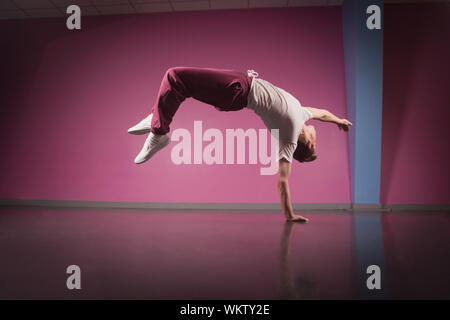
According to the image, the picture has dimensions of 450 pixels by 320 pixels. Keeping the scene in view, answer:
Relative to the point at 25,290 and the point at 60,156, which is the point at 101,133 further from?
the point at 25,290

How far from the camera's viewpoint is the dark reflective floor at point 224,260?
1.04 meters

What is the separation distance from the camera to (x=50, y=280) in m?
1.16

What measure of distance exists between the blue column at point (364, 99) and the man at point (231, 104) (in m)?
1.18

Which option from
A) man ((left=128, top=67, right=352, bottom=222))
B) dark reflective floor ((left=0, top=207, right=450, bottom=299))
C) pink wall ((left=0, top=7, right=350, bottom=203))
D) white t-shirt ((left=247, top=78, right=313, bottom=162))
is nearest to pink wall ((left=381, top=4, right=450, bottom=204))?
pink wall ((left=0, top=7, right=350, bottom=203))

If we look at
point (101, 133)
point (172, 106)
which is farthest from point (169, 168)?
point (172, 106)

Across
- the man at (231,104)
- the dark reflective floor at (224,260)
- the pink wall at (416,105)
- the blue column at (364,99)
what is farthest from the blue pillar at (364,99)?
the man at (231,104)

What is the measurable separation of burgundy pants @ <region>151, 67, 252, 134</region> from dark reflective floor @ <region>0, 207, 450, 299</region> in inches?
34.0

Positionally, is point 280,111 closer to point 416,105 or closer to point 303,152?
point 303,152

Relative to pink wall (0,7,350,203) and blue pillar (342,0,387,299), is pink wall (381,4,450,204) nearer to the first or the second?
blue pillar (342,0,387,299)

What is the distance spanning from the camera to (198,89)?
204cm

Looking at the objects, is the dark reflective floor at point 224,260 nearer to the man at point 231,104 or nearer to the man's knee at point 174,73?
the man at point 231,104

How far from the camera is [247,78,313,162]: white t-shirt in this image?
2.19m

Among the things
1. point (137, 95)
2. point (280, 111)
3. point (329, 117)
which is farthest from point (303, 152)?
point (137, 95)

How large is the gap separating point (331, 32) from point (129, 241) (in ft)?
11.9
